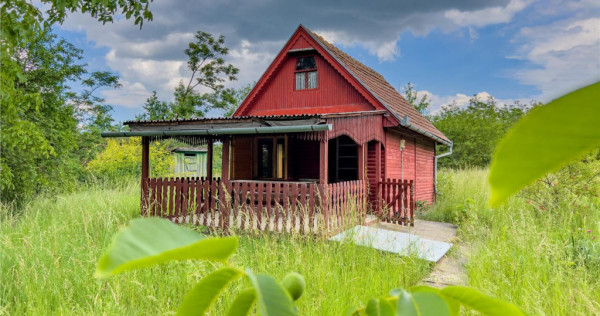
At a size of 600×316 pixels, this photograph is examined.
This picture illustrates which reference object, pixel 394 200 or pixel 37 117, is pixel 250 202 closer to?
pixel 394 200

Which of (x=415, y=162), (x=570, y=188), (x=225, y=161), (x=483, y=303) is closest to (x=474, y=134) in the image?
(x=415, y=162)

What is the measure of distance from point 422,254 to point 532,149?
5.81 metres

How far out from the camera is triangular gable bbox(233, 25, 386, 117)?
10984 millimetres

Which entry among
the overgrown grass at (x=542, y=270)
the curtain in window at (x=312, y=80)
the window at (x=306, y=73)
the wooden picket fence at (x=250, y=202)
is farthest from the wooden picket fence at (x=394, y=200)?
the window at (x=306, y=73)

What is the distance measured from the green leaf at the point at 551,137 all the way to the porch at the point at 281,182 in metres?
5.00

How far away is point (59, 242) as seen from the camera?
205 inches

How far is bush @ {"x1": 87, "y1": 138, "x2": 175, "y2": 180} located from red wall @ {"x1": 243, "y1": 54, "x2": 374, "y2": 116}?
29.1ft

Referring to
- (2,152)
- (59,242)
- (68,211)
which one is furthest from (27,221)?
(59,242)

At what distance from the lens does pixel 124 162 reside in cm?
1956

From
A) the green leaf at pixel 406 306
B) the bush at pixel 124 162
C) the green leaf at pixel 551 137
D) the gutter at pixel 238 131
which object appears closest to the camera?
the green leaf at pixel 551 137

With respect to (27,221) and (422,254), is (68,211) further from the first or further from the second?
(422,254)

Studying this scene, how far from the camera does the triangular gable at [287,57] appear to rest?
11.0 metres

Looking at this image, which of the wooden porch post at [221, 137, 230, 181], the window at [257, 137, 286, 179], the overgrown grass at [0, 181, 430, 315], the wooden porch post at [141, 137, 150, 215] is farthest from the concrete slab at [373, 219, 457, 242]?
the wooden porch post at [141, 137, 150, 215]

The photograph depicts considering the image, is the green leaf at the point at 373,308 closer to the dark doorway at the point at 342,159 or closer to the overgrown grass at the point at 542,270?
the overgrown grass at the point at 542,270
